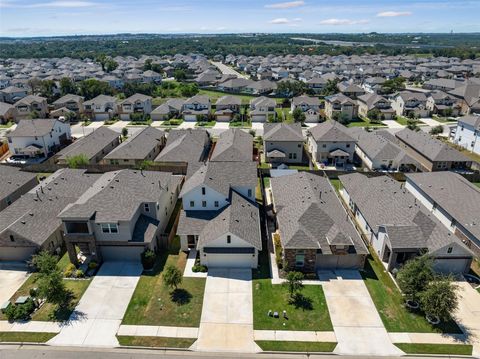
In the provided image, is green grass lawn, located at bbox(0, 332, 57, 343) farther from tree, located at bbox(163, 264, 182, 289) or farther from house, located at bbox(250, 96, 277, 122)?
house, located at bbox(250, 96, 277, 122)

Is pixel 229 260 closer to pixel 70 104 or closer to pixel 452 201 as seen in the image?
pixel 452 201

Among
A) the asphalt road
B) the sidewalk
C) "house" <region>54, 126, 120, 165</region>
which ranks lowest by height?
the asphalt road

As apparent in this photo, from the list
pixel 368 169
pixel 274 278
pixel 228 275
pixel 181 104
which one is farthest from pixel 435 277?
pixel 181 104

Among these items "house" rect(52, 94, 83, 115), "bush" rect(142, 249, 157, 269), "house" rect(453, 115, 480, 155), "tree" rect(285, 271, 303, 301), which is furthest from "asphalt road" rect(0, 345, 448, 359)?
"house" rect(52, 94, 83, 115)

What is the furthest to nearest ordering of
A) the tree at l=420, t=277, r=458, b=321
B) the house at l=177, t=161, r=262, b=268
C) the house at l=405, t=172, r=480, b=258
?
the house at l=405, t=172, r=480, b=258 < the house at l=177, t=161, r=262, b=268 < the tree at l=420, t=277, r=458, b=321

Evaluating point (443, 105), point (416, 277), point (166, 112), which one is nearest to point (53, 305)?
point (416, 277)

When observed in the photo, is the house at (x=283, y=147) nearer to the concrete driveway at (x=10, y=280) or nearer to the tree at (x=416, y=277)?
the tree at (x=416, y=277)

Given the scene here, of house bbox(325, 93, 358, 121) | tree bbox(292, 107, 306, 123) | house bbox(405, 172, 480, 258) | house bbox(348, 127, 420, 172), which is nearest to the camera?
house bbox(405, 172, 480, 258)
